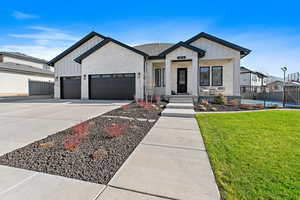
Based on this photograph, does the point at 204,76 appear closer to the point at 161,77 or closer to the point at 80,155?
the point at 161,77

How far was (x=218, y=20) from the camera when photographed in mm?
11383

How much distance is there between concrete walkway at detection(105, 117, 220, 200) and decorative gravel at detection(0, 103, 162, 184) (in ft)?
0.91

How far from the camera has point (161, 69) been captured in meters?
14.1

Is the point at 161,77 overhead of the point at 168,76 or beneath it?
overhead

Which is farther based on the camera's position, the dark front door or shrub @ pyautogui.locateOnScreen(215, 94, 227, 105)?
the dark front door

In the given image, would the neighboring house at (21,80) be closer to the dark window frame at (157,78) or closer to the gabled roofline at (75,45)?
the gabled roofline at (75,45)

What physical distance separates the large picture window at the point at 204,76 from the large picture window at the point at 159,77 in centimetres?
342

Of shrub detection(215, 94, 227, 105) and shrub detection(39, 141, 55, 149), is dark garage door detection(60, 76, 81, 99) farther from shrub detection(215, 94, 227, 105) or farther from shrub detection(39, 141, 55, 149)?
shrub detection(215, 94, 227, 105)

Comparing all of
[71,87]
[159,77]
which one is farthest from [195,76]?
[71,87]

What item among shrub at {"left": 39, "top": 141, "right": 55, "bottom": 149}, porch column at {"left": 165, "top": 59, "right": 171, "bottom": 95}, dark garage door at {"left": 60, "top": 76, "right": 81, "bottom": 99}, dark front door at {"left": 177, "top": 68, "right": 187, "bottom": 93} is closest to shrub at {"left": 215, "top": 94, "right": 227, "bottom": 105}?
dark front door at {"left": 177, "top": 68, "right": 187, "bottom": 93}

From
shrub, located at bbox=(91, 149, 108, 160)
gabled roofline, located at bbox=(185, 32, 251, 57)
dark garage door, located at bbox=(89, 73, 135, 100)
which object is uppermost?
gabled roofline, located at bbox=(185, 32, 251, 57)

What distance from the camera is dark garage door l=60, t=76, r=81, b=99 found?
15.9m

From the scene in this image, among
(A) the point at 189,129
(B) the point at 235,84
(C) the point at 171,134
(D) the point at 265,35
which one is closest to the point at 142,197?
(C) the point at 171,134

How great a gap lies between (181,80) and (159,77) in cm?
206
